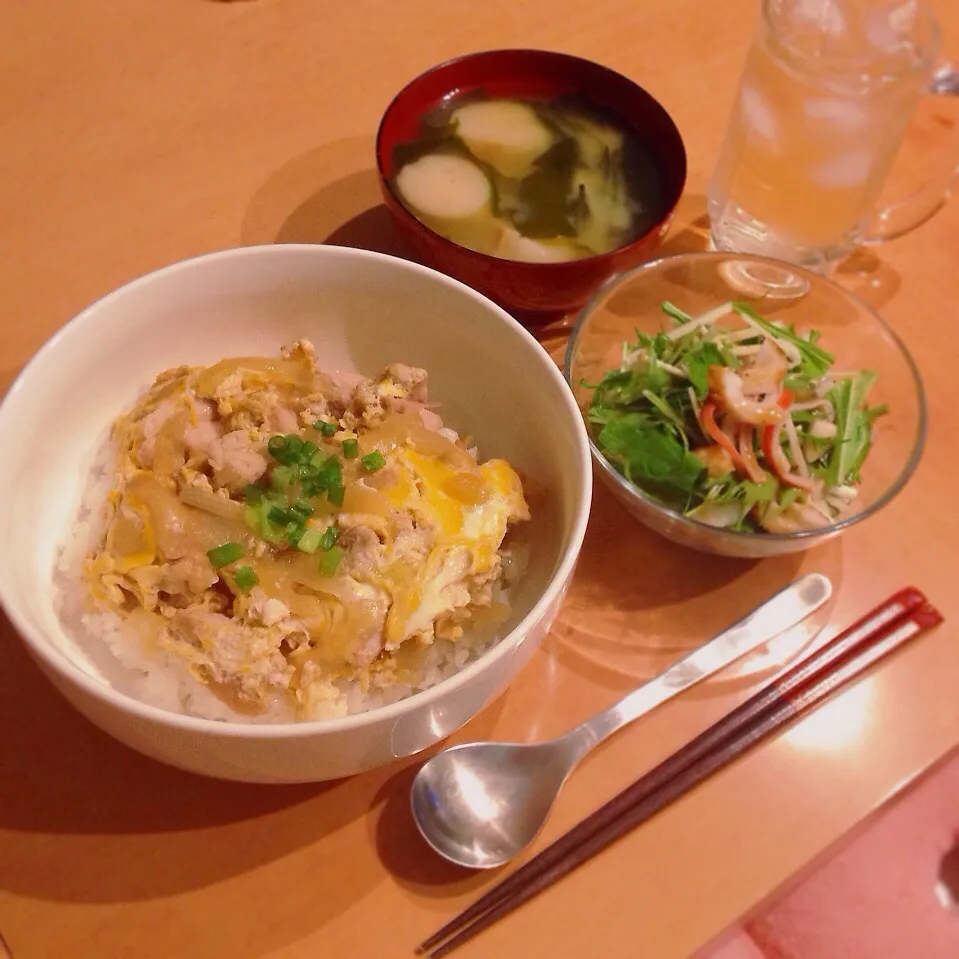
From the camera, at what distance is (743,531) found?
119 cm

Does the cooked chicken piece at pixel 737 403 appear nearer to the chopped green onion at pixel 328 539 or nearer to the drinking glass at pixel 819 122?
the drinking glass at pixel 819 122

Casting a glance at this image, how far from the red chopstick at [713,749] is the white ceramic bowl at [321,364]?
0.21 metres

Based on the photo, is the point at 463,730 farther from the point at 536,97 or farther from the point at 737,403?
the point at 536,97

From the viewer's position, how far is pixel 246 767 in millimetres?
823

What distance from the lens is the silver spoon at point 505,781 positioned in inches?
38.8

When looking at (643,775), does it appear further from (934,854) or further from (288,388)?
(934,854)

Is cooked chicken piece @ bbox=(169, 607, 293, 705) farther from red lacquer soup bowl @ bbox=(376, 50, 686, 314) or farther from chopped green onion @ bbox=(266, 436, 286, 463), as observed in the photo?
red lacquer soup bowl @ bbox=(376, 50, 686, 314)

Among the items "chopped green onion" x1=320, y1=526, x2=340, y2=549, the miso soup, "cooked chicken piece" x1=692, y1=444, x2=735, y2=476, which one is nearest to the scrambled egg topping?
"chopped green onion" x1=320, y1=526, x2=340, y2=549

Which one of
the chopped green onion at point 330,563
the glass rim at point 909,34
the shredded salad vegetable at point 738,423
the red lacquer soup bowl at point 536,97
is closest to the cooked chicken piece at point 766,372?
the shredded salad vegetable at point 738,423

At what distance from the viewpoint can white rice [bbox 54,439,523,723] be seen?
0.93 m

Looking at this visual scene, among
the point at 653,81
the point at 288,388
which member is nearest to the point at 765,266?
the point at 653,81

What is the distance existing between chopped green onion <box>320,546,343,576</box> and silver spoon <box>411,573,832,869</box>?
264 mm

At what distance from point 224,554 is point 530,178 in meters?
0.98

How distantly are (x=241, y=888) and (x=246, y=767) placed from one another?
0.21m
